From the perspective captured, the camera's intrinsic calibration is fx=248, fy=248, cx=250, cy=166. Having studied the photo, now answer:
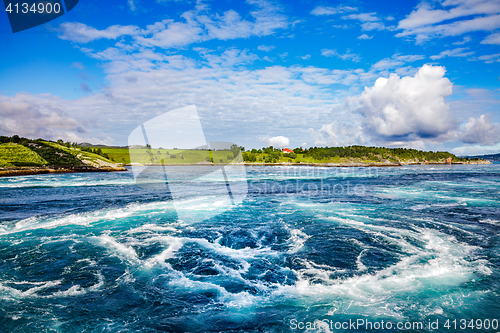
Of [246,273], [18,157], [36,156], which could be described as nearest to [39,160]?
[36,156]

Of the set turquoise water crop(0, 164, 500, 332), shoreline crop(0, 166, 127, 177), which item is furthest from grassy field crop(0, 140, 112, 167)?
turquoise water crop(0, 164, 500, 332)

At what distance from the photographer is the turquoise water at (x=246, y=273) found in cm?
812

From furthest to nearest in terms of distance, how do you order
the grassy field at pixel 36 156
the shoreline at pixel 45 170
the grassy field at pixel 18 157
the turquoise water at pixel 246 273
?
1. the grassy field at pixel 36 156
2. the grassy field at pixel 18 157
3. the shoreline at pixel 45 170
4. the turquoise water at pixel 246 273

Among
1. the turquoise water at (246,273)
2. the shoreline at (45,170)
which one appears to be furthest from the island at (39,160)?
the turquoise water at (246,273)

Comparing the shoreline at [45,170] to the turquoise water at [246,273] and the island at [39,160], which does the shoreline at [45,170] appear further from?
the turquoise water at [246,273]

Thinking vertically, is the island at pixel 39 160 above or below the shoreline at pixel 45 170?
above

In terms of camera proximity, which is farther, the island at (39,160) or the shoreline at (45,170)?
the island at (39,160)

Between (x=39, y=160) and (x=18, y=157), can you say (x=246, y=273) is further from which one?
(x=39, y=160)

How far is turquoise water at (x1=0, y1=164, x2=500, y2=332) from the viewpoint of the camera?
812 centimetres

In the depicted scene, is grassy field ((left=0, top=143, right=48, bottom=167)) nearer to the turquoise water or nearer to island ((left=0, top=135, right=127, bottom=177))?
island ((left=0, top=135, right=127, bottom=177))

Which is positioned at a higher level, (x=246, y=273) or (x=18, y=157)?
(x=18, y=157)

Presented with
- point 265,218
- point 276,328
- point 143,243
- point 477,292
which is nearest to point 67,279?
point 143,243

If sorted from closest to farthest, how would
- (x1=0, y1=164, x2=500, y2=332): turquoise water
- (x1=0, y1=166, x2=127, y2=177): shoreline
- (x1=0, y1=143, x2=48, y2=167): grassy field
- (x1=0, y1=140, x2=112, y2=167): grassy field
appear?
(x1=0, y1=164, x2=500, y2=332): turquoise water
(x1=0, y1=166, x2=127, y2=177): shoreline
(x1=0, y1=143, x2=48, y2=167): grassy field
(x1=0, y1=140, x2=112, y2=167): grassy field

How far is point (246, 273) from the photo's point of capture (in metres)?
11.6
